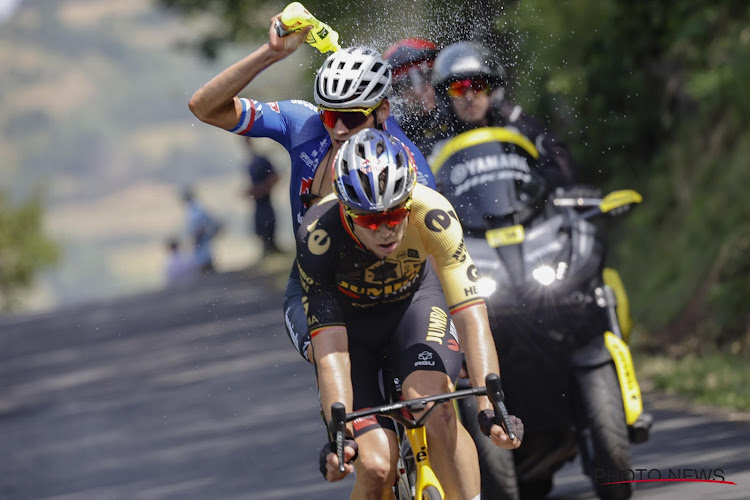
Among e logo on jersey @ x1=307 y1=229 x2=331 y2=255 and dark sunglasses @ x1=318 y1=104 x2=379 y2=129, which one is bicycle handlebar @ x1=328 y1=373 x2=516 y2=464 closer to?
e logo on jersey @ x1=307 y1=229 x2=331 y2=255

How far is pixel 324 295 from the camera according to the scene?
5.67 meters

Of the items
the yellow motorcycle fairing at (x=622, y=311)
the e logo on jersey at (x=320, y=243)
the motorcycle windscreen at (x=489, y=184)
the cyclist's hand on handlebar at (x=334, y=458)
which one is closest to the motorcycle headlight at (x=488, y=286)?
the motorcycle windscreen at (x=489, y=184)

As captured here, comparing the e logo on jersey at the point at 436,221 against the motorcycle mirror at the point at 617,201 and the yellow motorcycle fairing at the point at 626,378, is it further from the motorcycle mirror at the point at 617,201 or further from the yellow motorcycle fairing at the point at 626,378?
the motorcycle mirror at the point at 617,201

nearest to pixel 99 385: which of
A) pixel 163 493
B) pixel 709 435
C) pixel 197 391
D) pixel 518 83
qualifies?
pixel 197 391

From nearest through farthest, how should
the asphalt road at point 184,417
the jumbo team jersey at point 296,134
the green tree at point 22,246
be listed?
the jumbo team jersey at point 296,134 → the asphalt road at point 184,417 → the green tree at point 22,246

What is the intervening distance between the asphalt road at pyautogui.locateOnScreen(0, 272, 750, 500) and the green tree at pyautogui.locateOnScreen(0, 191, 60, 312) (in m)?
44.3

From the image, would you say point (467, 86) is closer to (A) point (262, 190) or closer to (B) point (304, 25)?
(A) point (262, 190)

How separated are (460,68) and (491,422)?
298 centimetres

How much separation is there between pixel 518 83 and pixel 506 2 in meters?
0.96

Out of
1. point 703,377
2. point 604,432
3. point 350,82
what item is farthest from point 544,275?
point 703,377

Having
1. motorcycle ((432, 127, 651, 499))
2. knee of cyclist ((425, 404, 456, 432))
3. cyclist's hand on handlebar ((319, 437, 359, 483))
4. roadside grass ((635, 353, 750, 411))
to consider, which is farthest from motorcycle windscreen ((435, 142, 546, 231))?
roadside grass ((635, 353, 750, 411))

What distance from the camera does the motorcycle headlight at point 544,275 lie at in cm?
723

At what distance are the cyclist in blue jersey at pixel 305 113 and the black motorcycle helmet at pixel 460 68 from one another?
3.81 feet

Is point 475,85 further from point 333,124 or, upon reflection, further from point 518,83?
point 518,83
